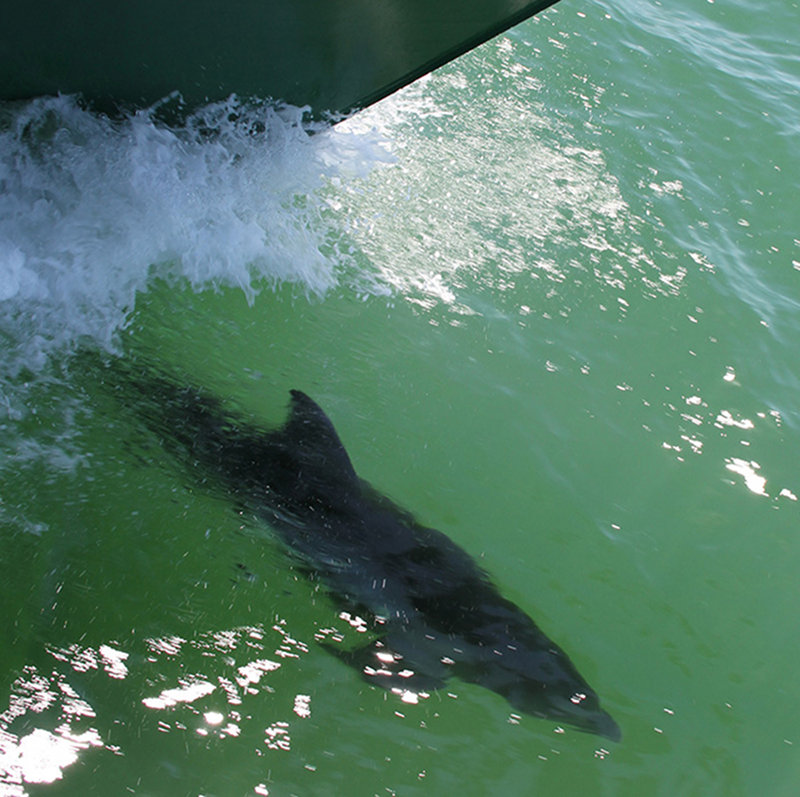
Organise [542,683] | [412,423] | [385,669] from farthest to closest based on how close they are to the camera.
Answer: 1. [412,423]
2. [542,683]
3. [385,669]

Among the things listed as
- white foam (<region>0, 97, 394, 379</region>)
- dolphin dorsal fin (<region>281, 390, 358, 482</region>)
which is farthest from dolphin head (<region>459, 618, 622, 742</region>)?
white foam (<region>0, 97, 394, 379</region>)

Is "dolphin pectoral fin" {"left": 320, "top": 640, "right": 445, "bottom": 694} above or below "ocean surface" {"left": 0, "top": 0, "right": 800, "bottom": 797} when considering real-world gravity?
below

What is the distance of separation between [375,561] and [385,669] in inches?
23.3

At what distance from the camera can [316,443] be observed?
455 centimetres

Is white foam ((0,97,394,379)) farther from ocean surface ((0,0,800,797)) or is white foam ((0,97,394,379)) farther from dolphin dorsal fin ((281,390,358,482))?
dolphin dorsal fin ((281,390,358,482))

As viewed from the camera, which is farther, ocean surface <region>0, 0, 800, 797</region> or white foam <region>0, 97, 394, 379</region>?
white foam <region>0, 97, 394, 379</region>

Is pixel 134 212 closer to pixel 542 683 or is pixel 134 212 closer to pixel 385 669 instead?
pixel 385 669

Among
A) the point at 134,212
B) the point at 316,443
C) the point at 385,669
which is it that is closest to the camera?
the point at 385,669

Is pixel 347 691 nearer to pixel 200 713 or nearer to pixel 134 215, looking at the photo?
pixel 200 713

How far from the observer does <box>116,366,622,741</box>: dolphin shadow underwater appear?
4.05m

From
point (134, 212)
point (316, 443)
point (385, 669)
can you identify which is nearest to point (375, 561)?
point (385, 669)

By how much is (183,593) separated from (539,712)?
5.82 ft

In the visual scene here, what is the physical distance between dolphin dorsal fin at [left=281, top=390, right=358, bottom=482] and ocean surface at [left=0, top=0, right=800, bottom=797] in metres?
0.22

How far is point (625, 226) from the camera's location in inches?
257
